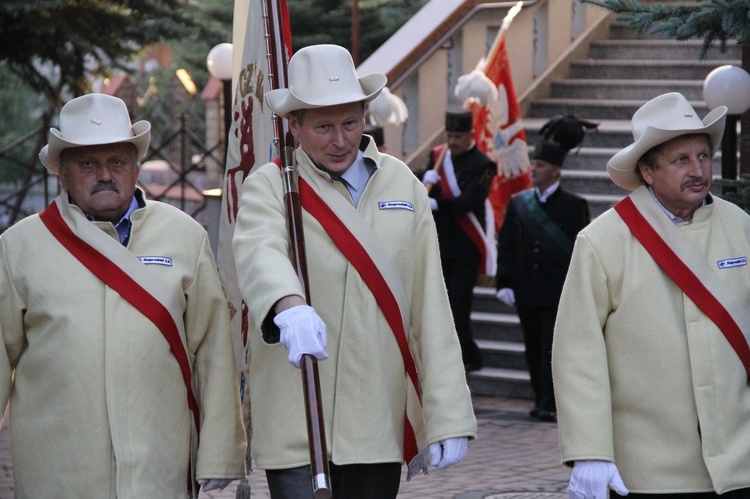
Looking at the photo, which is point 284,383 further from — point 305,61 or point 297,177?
point 305,61

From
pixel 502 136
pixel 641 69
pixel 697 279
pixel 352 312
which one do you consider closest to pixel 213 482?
pixel 352 312

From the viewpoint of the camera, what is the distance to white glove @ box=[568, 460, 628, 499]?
4.71 meters

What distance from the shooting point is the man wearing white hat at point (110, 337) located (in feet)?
15.6

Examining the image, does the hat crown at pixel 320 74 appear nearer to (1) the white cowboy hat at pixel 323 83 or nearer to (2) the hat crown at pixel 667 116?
(1) the white cowboy hat at pixel 323 83

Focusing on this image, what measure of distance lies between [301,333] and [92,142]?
3.53 ft

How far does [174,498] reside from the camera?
487 cm

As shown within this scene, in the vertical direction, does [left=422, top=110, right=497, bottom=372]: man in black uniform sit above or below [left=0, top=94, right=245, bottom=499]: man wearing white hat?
below

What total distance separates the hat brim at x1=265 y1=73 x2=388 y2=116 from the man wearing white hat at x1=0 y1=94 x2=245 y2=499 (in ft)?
1.52

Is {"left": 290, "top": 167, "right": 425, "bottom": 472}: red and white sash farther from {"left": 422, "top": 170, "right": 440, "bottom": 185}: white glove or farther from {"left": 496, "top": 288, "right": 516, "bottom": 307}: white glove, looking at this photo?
{"left": 422, "top": 170, "right": 440, "bottom": 185}: white glove

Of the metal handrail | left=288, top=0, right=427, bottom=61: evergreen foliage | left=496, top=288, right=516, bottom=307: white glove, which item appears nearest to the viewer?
left=496, top=288, right=516, bottom=307: white glove

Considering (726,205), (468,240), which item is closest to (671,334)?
(726,205)

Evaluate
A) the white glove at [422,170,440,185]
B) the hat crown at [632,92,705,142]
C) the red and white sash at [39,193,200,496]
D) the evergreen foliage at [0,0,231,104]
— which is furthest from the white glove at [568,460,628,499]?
the evergreen foliage at [0,0,231,104]

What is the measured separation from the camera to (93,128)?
491cm

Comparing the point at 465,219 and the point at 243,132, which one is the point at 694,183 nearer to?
the point at 243,132
